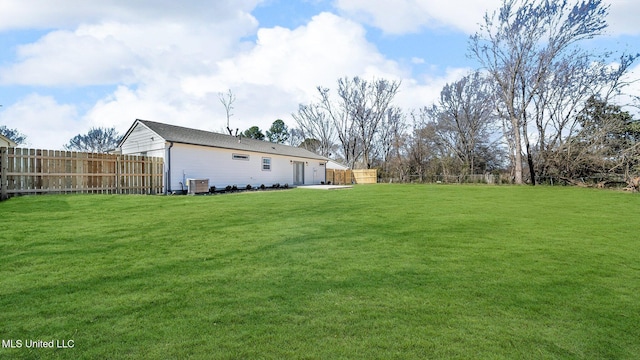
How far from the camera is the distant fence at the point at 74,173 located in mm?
9844

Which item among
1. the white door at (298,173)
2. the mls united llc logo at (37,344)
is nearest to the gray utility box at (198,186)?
the white door at (298,173)

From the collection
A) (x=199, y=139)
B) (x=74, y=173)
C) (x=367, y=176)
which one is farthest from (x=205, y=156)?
(x=367, y=176)

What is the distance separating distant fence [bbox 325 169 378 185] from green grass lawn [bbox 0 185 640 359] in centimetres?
2308

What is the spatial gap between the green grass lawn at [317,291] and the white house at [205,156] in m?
9.19

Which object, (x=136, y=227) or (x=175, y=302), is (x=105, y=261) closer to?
(x=175, y=302)

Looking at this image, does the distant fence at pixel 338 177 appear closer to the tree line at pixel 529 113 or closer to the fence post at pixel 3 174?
the tree line at pixel 529 113

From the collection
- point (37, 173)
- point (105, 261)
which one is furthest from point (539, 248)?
point (37, 173)

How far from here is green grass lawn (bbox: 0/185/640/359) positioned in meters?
2.04

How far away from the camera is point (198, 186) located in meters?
14.6

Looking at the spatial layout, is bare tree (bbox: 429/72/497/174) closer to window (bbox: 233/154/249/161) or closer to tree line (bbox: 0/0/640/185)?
tree line (bbox: 0/0/640/185)

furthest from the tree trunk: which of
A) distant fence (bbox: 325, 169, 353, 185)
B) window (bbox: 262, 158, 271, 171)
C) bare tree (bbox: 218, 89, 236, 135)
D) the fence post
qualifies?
the fence post

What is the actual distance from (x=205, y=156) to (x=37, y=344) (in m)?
15.0

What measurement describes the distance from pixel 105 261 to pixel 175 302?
1.71m

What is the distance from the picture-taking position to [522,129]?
2412 centimetres
